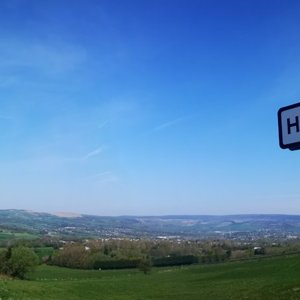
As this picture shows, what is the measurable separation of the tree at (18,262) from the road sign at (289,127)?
84.7 m

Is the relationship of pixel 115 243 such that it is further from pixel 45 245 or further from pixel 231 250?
pixel 231 250

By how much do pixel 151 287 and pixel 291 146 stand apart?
6486 centimetres

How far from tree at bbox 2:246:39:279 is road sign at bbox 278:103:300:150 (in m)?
84.7

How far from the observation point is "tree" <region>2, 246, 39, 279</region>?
8362cm

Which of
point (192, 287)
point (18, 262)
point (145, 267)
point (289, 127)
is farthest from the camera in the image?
point (145, 267)

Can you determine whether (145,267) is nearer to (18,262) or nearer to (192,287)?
(18,262)

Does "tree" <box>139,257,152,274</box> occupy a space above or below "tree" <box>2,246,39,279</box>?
below

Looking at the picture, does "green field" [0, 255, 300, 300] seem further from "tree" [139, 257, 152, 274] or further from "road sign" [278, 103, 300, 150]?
"road sign" [278, 103, 300, 150]

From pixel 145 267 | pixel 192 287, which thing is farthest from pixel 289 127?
pixel 145 267

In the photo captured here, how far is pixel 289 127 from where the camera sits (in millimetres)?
3924

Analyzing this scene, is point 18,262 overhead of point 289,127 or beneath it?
beneath

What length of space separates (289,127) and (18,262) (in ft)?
280

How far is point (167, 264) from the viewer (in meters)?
120

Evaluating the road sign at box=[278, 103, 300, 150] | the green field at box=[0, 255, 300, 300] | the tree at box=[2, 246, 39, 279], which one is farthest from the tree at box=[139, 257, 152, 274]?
the road sign at box=[278, 103, 300, 150]
